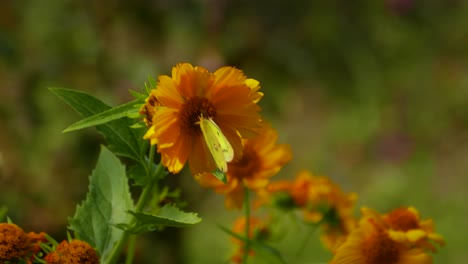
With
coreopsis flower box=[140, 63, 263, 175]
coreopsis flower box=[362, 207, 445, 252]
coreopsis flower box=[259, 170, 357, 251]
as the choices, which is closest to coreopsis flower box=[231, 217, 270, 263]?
coreopsis flower box=[259, 170, 357, 251]

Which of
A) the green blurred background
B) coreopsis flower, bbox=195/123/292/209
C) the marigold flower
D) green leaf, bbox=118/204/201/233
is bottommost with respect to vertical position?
the marigold flower

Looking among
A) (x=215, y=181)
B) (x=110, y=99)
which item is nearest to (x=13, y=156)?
(x=110, y=99)

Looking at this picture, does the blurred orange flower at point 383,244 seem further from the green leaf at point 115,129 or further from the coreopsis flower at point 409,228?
the green leaf at point 115,129

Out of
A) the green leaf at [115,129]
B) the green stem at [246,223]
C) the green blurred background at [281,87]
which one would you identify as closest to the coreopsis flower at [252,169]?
the green stem at [246,223]

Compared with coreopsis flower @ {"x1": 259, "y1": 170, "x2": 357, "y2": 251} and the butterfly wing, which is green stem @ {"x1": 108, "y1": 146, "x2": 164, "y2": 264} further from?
coreopsis flower @ {"x1": 259, "y1": 170, "x2": 357, "y2": 251}

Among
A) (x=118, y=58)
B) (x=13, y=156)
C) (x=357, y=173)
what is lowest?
(x=13, y=156)

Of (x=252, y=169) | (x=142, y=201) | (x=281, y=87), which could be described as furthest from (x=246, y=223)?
(x=281, y=87)

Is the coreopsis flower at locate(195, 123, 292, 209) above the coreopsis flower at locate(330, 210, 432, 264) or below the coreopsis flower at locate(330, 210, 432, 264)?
above

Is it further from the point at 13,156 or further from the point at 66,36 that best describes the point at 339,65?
the point at 13,156
